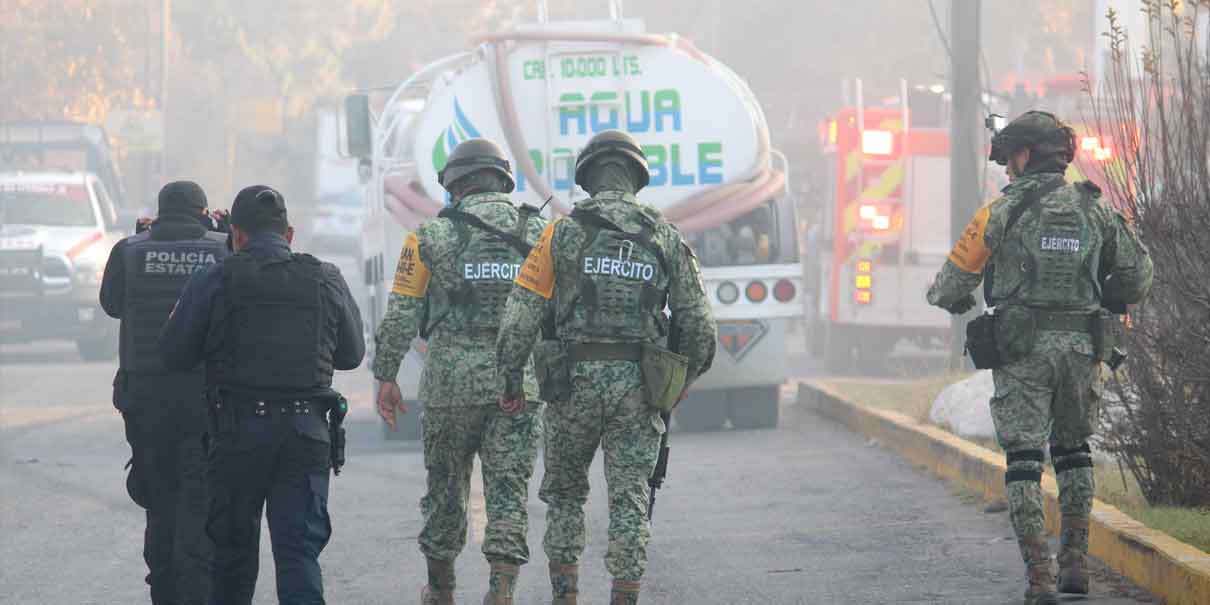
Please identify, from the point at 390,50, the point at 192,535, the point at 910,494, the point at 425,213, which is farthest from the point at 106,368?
the point at 390,50

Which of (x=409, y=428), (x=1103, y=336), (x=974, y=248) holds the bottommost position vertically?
(x=409, y=428)

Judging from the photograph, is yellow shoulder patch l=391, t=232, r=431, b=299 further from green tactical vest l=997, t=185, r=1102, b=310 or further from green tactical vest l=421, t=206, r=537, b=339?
green tactical vest l=997, t=185, r=1102, b=310

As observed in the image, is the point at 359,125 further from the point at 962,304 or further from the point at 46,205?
the point at 46,205

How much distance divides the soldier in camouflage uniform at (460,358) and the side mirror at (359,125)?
878 centimetres

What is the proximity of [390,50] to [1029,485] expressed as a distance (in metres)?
62.9

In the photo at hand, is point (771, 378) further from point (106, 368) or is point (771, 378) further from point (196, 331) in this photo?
point (106, 368)

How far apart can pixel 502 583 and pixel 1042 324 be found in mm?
2235

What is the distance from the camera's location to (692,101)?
49.8 ft

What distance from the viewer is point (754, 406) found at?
16062 mm

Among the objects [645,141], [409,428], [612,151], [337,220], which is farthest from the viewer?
[337,220]

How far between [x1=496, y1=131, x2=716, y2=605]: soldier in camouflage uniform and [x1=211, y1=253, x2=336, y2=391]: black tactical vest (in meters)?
0.80

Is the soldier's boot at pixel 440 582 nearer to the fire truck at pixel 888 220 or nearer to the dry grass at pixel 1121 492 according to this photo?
the dry grass at pixel 1121 492

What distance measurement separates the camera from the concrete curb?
7.72 metres

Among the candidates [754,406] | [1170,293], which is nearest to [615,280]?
[1170,293]
